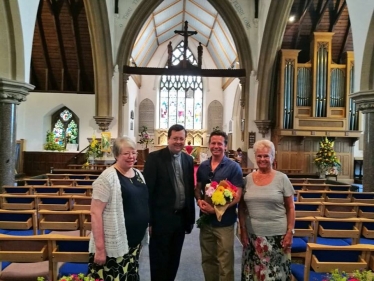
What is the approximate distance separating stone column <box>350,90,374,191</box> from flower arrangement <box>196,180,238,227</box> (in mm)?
4098

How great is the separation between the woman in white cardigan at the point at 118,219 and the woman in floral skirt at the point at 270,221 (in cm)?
79

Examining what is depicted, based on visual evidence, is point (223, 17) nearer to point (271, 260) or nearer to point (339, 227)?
point (339, 227)

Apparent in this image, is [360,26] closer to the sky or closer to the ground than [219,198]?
closer to the sky

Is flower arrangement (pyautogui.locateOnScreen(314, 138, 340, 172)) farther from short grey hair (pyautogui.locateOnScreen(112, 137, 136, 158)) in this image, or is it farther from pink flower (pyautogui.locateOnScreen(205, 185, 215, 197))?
short grey hair (pyautogui.locateOnScreen(112, 137, 136, 158))

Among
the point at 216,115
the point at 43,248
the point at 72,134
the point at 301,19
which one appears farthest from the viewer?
the point at 216,115

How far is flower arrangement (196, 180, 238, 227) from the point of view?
2311 millimetres

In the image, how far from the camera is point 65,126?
14.1m

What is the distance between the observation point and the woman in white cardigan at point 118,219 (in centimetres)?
200

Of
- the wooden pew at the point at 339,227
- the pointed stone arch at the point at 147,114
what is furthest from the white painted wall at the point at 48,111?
the wooden pew at the point at 339,227

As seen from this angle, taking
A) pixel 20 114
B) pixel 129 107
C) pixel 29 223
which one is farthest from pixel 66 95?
pixel 29 223

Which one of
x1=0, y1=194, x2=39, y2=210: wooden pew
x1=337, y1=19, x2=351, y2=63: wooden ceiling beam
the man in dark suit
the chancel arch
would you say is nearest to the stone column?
the man in dark suit

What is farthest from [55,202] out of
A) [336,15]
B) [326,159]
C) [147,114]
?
[147,114]

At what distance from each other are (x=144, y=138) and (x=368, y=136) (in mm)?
14165

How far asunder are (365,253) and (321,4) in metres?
10.8
